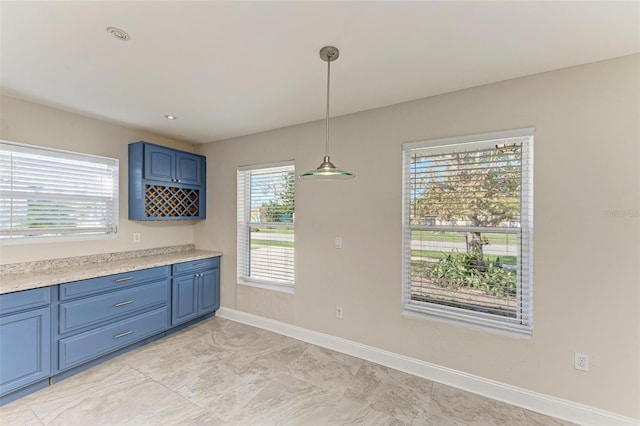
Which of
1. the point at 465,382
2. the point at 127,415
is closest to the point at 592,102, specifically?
the point at 465,382

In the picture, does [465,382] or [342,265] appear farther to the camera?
[342,265]

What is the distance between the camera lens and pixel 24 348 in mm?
2197

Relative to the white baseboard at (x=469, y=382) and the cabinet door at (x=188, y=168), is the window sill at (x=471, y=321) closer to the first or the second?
the white baseboard at (x=469, y=382)

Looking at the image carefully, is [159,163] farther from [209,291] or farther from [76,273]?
[209,291]

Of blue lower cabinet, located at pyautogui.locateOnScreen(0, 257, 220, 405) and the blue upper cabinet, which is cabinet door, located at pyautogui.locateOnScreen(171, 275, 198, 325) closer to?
blue lower cabinet, located at pyautogui.locateOnScreen(0, 257, 220, 405)

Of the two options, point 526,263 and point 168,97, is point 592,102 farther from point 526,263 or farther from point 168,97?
point 168,97

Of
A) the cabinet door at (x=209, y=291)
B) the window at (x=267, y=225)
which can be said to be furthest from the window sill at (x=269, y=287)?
the cabinet door at (x=209, y=291)

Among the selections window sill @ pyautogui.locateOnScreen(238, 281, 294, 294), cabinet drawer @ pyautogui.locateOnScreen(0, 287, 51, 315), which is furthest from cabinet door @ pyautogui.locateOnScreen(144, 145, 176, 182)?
window sill @ pyautogui.locateOnScreen(238, 281, 294, 294)

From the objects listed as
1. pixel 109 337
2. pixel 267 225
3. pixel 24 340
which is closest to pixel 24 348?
pixel 24 340

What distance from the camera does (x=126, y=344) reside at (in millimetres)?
2844

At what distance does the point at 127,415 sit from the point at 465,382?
2672 millimetres

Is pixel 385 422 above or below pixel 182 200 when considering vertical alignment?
below

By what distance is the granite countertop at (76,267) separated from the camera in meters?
2.28

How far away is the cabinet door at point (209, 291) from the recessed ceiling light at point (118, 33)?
9.16ft
